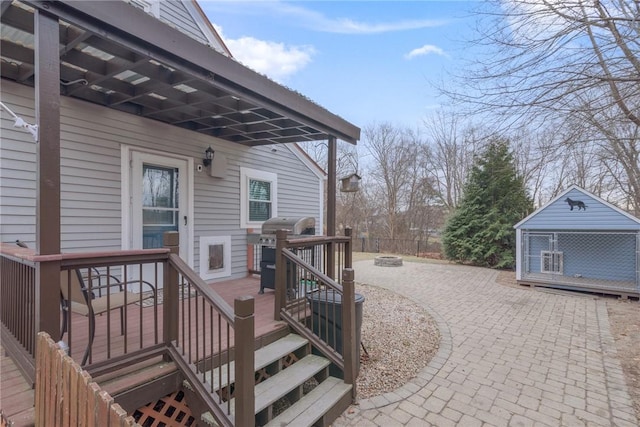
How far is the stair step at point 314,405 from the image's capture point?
7.89 feet

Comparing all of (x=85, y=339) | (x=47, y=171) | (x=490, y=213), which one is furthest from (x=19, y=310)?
(x=490, y=213)

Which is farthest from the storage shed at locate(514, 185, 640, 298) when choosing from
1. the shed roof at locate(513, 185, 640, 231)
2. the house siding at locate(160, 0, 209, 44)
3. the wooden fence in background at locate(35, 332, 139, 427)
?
the wooden fence in background at locate(35, 332, 139, 427)

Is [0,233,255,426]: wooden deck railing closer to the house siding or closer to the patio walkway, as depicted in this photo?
the patio walkway

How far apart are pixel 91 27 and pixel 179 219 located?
11.3ft

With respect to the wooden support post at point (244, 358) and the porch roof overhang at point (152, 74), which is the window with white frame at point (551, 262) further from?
the wooden support post at point (244, 358)

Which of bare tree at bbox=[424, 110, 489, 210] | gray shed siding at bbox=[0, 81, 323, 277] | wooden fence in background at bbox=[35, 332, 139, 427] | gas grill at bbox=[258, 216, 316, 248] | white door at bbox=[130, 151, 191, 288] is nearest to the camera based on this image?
wooden fence in background at bbox=[35, 332, 139, 427]

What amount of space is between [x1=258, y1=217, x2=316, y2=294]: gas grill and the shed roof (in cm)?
589

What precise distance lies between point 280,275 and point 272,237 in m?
1.88

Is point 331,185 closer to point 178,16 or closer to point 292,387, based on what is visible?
point 292,387

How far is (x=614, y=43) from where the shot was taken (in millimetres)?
3697

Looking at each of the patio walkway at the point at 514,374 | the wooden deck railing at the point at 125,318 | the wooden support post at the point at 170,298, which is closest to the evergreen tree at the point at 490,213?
the patio walkway at the point at 514,374

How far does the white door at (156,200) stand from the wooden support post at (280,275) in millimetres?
2300

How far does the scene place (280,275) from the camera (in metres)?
3.42

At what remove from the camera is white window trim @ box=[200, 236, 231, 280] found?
554cm
